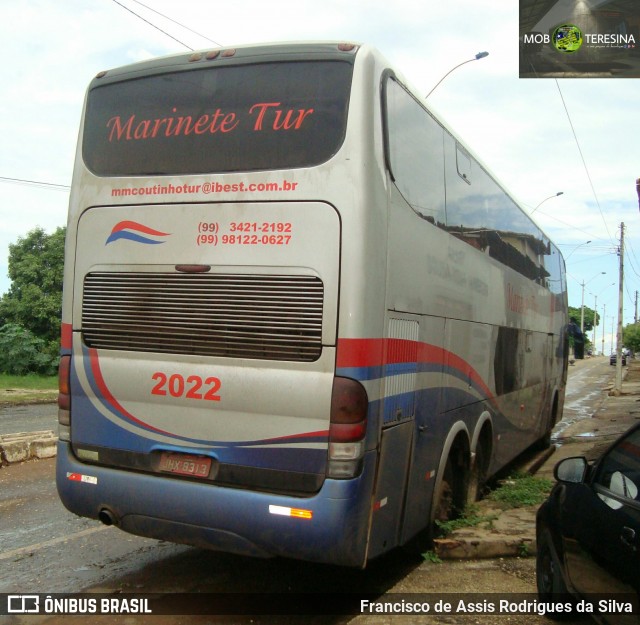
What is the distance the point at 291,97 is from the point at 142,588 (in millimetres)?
3770

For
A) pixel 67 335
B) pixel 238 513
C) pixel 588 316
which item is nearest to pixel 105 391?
pixel 67 335

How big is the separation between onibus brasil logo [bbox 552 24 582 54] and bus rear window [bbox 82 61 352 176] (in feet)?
31.0

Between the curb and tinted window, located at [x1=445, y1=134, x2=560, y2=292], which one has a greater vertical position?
tinted window, located at [x1=445, y1=134, x2=560, y2=292]

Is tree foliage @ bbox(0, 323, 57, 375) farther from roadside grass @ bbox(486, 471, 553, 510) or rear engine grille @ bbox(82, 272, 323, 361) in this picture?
rear engine grille @ bbox(82, 272, 323, 361)

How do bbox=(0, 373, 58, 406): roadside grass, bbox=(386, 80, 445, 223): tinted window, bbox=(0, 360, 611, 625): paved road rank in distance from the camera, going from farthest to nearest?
bbox=(0, 373, 58, 406): roadside grass, bbox=(0, 360, 611, 625): paved road, bbox=(386, 80, 445, 223): tinted window

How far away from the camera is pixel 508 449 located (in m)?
9.41

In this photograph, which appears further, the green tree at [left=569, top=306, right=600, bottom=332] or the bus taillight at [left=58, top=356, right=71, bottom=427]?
the green tree at [left=569, top=306, right=600, bottom=332]

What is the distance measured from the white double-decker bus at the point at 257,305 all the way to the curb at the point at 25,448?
4887 millimetres

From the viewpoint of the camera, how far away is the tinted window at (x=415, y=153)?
511cm

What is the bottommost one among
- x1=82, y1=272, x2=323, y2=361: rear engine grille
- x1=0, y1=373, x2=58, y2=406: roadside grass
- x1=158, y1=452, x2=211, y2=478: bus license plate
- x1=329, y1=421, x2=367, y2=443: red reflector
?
x1=0, y1=373, x2=58, y2=406: roadside grass

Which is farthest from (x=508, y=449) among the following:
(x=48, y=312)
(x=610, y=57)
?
(x=48, y=312)

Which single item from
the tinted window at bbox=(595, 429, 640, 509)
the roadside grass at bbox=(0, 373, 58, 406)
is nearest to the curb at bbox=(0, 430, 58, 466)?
the tinted window at bbox=(595, 429, 640, 509)

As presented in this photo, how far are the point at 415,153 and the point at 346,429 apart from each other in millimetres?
2326

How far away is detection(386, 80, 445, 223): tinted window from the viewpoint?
16.8 ft
